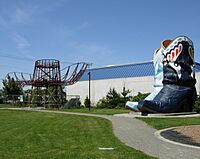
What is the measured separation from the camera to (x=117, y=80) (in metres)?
42.7

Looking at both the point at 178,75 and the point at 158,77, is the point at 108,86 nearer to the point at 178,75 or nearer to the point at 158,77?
the point at 158,77

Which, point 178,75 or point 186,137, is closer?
point 186,137

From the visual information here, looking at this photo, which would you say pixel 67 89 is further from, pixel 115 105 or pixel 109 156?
pixel 109 156

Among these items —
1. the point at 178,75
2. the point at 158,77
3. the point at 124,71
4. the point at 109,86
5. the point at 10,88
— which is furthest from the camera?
the point at 10,88

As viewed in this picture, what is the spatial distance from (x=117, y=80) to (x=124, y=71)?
165cm

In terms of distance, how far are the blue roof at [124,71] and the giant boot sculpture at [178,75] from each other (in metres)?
12.3

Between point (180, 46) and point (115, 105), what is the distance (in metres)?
17.3

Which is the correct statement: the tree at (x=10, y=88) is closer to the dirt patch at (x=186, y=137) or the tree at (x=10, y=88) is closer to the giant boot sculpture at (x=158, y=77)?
the giant boot sculpture at (x=158, y=77)

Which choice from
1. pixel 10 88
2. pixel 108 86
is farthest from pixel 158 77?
pixel 10 88

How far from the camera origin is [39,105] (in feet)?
144

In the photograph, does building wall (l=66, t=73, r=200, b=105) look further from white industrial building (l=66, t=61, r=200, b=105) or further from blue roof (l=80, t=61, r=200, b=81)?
blue roof (l=80, t=61, r=200, b=81)

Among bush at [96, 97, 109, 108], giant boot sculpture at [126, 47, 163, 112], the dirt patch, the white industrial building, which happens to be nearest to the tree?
the white industrial building

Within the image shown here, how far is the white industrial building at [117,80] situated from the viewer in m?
39.4

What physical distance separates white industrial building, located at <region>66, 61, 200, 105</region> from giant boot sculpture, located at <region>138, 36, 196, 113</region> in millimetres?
11181
